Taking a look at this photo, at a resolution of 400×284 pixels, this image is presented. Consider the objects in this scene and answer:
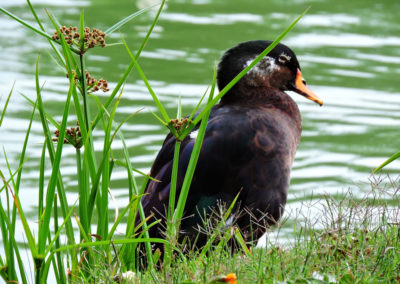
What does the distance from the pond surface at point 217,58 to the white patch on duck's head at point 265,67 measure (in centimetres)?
105

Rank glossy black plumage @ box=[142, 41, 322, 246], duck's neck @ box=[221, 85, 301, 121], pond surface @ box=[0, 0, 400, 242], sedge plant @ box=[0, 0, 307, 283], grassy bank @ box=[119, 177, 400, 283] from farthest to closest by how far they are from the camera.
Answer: pond surface @ box=[0, 0, 400, 242] < duck's neck @ box=[221, 85, 301, 121] < glossy black plumage @ box=[142, 41, 322, 246] < sedge plant @ box=[0, 0, 307, 283] < grassy bank @ box=[119, 177, 400, 283]

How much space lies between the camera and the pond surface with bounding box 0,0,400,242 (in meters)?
6.75

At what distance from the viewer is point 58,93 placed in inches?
314

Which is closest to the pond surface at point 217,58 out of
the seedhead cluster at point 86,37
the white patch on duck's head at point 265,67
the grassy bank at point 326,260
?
the white patch on duck's head at point 265,67

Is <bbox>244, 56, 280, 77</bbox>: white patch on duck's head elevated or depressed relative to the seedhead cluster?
depressed

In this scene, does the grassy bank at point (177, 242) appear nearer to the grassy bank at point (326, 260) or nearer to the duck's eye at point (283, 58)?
the grassy bank at point (326, 260)

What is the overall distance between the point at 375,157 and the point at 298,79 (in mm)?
2393

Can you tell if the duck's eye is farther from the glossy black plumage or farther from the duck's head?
the glossy black plumage

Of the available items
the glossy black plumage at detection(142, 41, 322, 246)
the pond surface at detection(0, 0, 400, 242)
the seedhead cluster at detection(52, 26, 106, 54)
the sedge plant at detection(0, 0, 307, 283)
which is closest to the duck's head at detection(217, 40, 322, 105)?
the glossy black plumage at detection(142, 41, 322, 246)

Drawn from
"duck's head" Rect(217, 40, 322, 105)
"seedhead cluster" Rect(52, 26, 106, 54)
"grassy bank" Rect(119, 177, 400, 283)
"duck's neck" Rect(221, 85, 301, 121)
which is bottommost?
"grassy bank" Rect(119, 177, 400, 283)

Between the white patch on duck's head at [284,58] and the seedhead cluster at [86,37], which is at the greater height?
the seedhead cluster at [86,37]

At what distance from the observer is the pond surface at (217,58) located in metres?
6.75

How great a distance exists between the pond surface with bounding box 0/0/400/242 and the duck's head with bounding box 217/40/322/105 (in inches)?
36.5

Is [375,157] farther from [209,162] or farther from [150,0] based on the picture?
[150,0]
